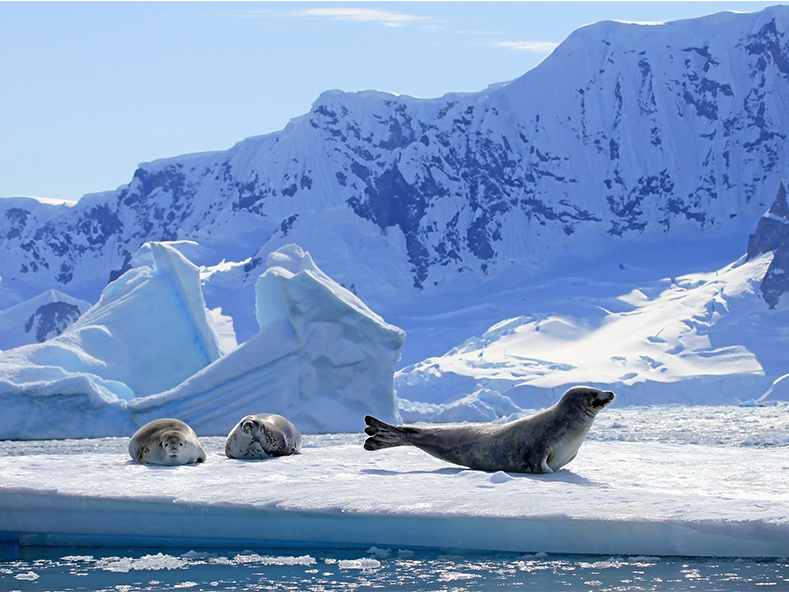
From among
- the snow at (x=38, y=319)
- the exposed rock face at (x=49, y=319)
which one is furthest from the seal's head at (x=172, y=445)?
Answer: the exposed rock face at (x=49, y=319)

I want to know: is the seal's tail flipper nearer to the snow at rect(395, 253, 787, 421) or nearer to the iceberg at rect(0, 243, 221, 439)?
the iceberg at rect(0, 243, 221, 439)

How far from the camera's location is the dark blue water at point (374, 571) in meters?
4.05

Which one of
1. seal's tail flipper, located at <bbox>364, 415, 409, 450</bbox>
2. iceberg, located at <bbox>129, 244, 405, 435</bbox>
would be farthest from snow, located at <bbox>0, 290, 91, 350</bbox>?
seal's tail flipper, located at <bbox>364, 415, 409, 450</bbox>

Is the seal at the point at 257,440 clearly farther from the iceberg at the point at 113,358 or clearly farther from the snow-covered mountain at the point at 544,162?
the snow-covered mountain at the point at 544,162

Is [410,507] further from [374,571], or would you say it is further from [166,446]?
[166,446]

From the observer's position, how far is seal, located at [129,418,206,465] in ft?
24.6

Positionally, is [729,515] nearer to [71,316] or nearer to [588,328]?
[588,328]

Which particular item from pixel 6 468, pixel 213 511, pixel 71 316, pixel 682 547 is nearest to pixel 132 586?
pixel 213 511

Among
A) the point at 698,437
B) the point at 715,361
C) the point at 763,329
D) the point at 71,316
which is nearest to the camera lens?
the point at 698,437

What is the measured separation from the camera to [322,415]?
58.7 feet

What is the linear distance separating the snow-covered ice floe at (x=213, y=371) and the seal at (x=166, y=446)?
874cm

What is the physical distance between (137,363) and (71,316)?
110 feet

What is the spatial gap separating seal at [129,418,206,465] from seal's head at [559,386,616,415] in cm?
305

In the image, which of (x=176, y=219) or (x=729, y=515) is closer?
(x=729, y=515)
